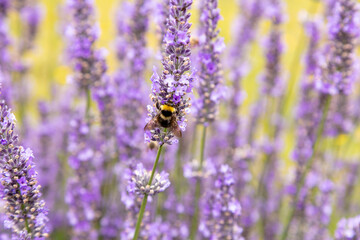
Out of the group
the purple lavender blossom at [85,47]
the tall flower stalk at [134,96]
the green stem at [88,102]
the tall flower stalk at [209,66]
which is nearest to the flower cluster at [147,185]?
the tall flower stalk at [209,66]

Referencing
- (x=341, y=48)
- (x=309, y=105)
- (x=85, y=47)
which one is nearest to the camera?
(x=341, y=48)

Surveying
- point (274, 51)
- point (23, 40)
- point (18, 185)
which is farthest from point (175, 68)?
point (23, 40)

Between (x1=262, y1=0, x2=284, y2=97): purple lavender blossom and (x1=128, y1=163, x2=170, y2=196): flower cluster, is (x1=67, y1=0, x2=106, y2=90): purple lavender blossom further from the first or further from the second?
(x1=262, y1=0, x2=284, y2=97): purple lavender blossom

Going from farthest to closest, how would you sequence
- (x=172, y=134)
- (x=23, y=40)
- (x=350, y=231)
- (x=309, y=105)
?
(x=23, y=40), (x=309, y=105), (x=350, y=231), (x=172, y=134)

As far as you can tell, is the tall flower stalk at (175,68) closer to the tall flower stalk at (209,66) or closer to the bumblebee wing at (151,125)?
the bumblebee wing at (151,125)

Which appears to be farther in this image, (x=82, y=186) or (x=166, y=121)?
(x=82, y=186)

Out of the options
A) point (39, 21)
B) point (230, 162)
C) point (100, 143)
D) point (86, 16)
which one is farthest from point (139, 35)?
point (39, 21)

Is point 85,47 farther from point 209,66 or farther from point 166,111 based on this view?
point 166,111
